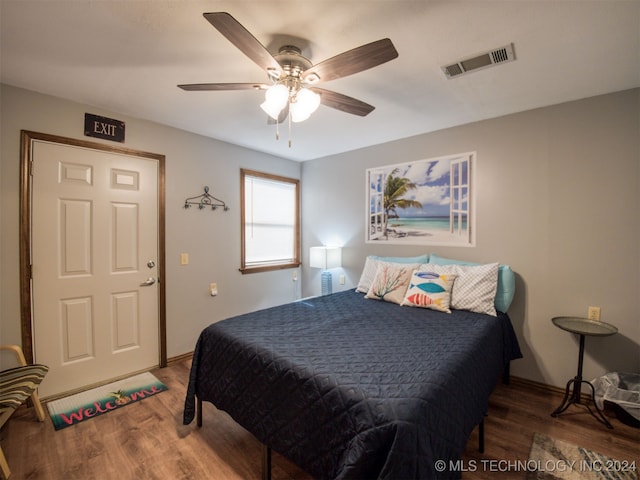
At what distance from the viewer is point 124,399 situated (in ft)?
7.65

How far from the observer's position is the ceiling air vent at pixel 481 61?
1.71 m

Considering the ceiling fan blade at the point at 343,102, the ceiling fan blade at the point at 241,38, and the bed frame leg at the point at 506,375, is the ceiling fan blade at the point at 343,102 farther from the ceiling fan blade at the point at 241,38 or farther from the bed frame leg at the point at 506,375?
the bed frame leg at the point at 506,375

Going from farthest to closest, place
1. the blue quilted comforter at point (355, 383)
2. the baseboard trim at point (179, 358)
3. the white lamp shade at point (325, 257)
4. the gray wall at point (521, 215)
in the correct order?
the white lamp shade at point (325, 257), the baseboard trim at point (179, 358), the gray wall at point (521, 215), the blue quilted comforter at point (355, 383)

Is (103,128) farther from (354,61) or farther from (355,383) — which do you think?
(355,383)

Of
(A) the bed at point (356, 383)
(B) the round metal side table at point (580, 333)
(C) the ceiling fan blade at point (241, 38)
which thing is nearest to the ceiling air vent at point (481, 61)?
(C) the ceiling fan blade at point (241, 38)

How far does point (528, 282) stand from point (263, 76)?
2703 millimetres

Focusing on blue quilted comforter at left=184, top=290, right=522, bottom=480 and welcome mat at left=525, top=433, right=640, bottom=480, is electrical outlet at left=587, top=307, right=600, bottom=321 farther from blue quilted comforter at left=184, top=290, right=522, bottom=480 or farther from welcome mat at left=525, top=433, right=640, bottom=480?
welcome mat at left=525, top=433, right=640, bottom=480

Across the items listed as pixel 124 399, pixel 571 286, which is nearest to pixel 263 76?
pixel 124 399

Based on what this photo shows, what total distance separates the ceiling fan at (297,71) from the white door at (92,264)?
1.46 meters

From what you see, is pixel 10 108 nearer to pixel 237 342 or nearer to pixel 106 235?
pixel 106 235

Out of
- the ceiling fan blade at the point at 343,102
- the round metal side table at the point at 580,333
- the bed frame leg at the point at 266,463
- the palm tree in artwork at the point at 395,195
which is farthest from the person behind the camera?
the palm tree in artwork at the point at 395,195

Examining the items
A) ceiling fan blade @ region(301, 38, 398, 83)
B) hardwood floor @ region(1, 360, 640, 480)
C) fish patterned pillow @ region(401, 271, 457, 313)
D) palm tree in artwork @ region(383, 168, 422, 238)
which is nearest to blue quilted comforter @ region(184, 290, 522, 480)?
fish patterned pillow @ region(401, 271, 457, 313)

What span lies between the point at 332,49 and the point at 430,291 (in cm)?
194

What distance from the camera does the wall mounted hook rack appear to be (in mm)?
3074
